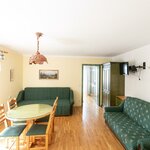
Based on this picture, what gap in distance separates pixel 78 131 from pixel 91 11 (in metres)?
3.04

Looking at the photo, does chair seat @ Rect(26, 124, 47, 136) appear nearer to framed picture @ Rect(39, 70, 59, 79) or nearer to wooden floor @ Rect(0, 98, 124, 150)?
wooden floor @ Rect(0, 98, 124, 150)

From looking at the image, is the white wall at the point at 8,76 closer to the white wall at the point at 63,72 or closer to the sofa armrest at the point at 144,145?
the white wall at the point at 63,72

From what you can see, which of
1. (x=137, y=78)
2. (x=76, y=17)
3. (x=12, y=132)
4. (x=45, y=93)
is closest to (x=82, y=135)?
(x=12, y=132)

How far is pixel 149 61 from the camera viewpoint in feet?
11.8

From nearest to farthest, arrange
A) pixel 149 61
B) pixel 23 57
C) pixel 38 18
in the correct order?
1. pixel 38 18
2. pixel 149 61
3. pixel 23 57

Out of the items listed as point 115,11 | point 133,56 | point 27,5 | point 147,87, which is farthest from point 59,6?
point 133,56

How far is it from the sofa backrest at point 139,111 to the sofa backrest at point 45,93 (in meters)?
2.74

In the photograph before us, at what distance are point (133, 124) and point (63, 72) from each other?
383 centimetres

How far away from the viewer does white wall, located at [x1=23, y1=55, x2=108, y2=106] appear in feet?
19.9

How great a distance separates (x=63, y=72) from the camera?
244 inches

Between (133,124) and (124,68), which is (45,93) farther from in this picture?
(133,124)

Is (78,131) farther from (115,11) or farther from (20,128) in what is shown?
(115,11)

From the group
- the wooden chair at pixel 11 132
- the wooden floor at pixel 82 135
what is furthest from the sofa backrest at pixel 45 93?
the wooden chair at pixel 11 132

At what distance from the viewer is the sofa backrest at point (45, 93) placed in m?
5.75
